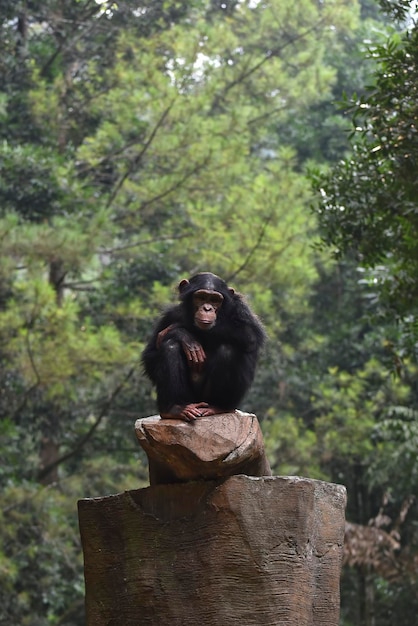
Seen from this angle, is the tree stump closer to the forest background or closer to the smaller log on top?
the smaller log on top

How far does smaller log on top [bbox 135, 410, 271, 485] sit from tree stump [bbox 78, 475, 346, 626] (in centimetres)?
6

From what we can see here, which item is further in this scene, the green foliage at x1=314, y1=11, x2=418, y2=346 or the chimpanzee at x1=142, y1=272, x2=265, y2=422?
→ the green foliage at x1=314, y1=11, x2=418, y2=346

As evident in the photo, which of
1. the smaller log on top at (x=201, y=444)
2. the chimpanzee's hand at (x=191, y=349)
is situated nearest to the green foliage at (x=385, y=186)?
the chimpanzee's hand at (x=191, y=349)

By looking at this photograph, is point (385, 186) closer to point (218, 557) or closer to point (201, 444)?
point (201, 444)

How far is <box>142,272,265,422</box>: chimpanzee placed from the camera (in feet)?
14.3

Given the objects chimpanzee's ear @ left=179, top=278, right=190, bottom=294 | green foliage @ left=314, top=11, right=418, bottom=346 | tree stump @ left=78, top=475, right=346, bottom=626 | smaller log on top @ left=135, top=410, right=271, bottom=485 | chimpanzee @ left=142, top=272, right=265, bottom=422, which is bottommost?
tree stump @ left=78, top=475, right=346, bottom=626

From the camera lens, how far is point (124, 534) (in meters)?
4.50

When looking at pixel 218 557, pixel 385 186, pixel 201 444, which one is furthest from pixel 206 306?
pixel 385 186

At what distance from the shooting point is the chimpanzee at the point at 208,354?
14.3 feet

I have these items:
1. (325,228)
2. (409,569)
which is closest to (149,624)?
(325,228)

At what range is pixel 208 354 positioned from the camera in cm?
445

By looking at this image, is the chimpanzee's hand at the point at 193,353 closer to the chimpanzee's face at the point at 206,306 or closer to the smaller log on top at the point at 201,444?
the chimpanzee's face at the point at 206,306

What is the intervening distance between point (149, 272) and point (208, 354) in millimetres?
7873

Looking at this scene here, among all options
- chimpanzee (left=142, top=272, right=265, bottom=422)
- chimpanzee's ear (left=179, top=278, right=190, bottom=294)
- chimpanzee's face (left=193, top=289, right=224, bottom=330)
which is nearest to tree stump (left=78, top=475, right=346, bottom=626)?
chimpanzee (left=142, top=272, right=265, bottom=422)
